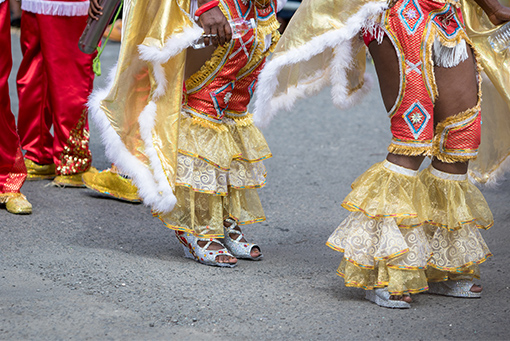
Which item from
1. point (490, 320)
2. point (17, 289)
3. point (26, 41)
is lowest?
point (17, 289)

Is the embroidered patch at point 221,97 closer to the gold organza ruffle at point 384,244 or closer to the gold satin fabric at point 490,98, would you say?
the gold organza ruffle at point 384,244

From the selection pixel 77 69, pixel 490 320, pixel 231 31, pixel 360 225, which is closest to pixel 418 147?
pixel 360 225

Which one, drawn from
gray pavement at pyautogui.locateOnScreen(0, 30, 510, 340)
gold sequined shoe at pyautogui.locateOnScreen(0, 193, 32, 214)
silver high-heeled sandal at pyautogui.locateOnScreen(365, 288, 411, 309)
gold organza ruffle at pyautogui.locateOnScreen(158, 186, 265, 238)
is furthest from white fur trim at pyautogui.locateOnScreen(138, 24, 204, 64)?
gold sequined shoe at pyautogui.locateOnScreen(0, 193, 32, 214)

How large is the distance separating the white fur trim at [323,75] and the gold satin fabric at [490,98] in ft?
1.77

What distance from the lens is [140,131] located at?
321 cm

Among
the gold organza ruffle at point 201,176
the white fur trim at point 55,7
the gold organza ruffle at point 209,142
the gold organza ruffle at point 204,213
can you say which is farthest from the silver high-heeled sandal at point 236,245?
the white fur trim at point 55,7

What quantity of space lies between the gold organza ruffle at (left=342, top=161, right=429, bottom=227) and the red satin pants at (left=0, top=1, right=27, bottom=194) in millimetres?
2265

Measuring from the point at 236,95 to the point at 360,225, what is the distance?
0.98 metres

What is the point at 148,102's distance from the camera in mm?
3244

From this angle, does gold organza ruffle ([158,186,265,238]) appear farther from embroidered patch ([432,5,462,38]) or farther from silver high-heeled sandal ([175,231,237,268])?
embroidered patch ([432,5,462,38])

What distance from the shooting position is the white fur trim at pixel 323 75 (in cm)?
272

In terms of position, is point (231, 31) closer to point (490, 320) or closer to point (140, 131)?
point (140, 131)

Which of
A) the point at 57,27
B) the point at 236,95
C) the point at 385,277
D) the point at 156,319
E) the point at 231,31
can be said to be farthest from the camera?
the point at 57,27

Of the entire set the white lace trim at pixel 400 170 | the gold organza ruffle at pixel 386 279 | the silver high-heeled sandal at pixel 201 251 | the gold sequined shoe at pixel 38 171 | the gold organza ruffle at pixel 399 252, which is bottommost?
the gold sequined shoe at pixel 38 171
